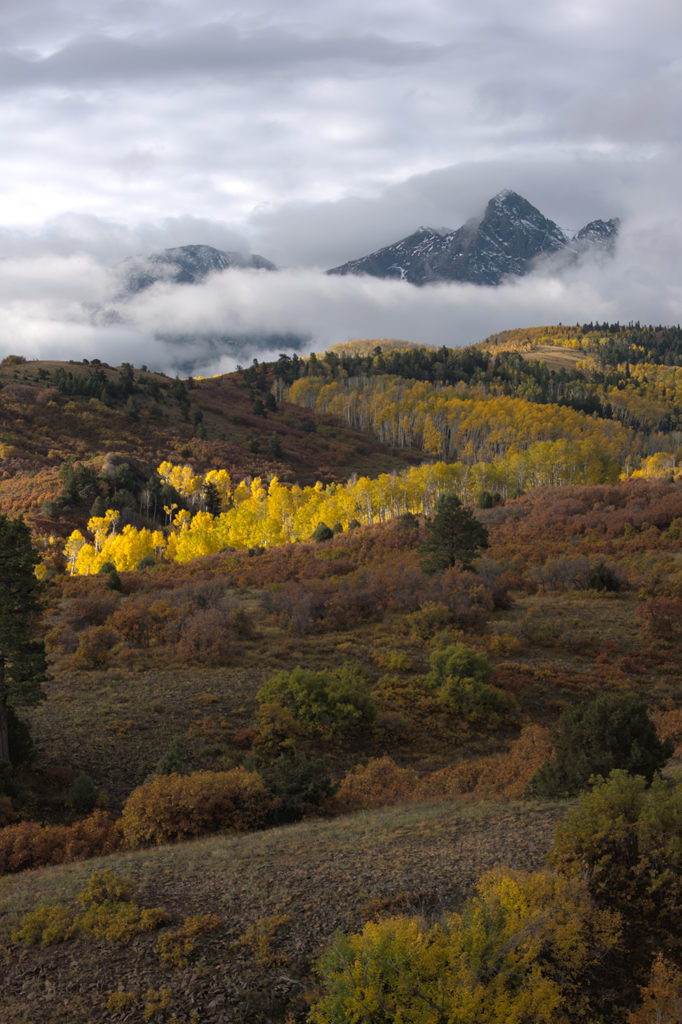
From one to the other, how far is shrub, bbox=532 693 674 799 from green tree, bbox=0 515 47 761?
12540 millimetres

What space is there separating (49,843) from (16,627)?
578 cm

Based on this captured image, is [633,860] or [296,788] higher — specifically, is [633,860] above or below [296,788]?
above

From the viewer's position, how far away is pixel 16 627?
16.1 metres

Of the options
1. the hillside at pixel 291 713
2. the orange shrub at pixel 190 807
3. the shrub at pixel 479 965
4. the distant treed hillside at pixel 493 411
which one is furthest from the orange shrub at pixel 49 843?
the distant treed hillside at pixel 493 411

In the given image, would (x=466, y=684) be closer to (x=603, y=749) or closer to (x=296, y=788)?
(x=603, y=749)

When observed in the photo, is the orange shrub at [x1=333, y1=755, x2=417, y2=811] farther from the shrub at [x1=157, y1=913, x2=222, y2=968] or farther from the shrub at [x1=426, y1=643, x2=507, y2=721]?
the shrub at [x1=157, y1=913, x2=222, y2=968]

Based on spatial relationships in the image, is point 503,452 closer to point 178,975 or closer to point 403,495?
point 403,495

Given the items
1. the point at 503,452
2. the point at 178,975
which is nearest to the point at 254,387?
the point at 503,452

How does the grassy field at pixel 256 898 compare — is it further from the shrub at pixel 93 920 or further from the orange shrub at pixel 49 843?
the orange shrub at pixel 49 843

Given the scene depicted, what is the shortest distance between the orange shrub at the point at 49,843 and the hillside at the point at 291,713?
0.18 feet

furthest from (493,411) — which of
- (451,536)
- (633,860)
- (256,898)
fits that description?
(256,898)

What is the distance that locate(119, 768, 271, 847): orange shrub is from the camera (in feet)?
42.1

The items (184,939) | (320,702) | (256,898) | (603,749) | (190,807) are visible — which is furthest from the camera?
(320,702)

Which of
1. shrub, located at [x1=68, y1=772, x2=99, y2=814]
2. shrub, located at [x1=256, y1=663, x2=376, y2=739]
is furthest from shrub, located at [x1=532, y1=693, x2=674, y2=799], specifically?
shrub, located at [x1=68, y1=772, x2=99, y2=814]
